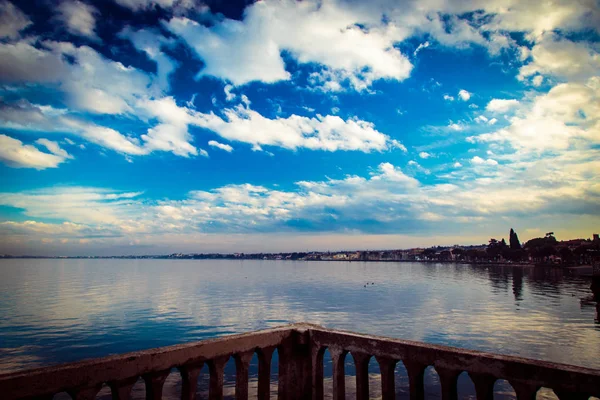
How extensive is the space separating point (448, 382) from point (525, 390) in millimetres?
729

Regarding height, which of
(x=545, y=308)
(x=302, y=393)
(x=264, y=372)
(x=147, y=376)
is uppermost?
(x=147, y=376)

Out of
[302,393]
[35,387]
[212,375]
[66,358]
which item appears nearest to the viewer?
[35,387]

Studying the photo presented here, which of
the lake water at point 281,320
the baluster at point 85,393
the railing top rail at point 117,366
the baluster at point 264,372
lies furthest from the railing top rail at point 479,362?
the lake water at point 281,320

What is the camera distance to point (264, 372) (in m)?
4.78

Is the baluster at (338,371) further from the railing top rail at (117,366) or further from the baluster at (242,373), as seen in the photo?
the baluster at (242,373)

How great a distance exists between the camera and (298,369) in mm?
5094

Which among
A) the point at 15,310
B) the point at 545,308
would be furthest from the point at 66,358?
the point at 545,308

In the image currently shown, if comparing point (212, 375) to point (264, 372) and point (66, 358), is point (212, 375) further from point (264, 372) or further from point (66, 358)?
point (66, 358)

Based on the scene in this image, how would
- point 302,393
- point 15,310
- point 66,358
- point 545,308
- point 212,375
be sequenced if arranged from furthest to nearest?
1. point 545,308
2. point 15,310
3. point 66,358
4. point 302,393
5. point 212,375

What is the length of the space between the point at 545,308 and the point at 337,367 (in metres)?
66.0

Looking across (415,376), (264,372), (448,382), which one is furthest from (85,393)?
(448,382)

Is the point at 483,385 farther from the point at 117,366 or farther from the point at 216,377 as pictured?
the point at 117,366

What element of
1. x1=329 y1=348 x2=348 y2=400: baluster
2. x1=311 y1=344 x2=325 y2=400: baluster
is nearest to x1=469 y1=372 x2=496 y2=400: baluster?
x1=329 y1=348 x2=348 y2=400: baluster

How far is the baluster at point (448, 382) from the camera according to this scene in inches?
154
